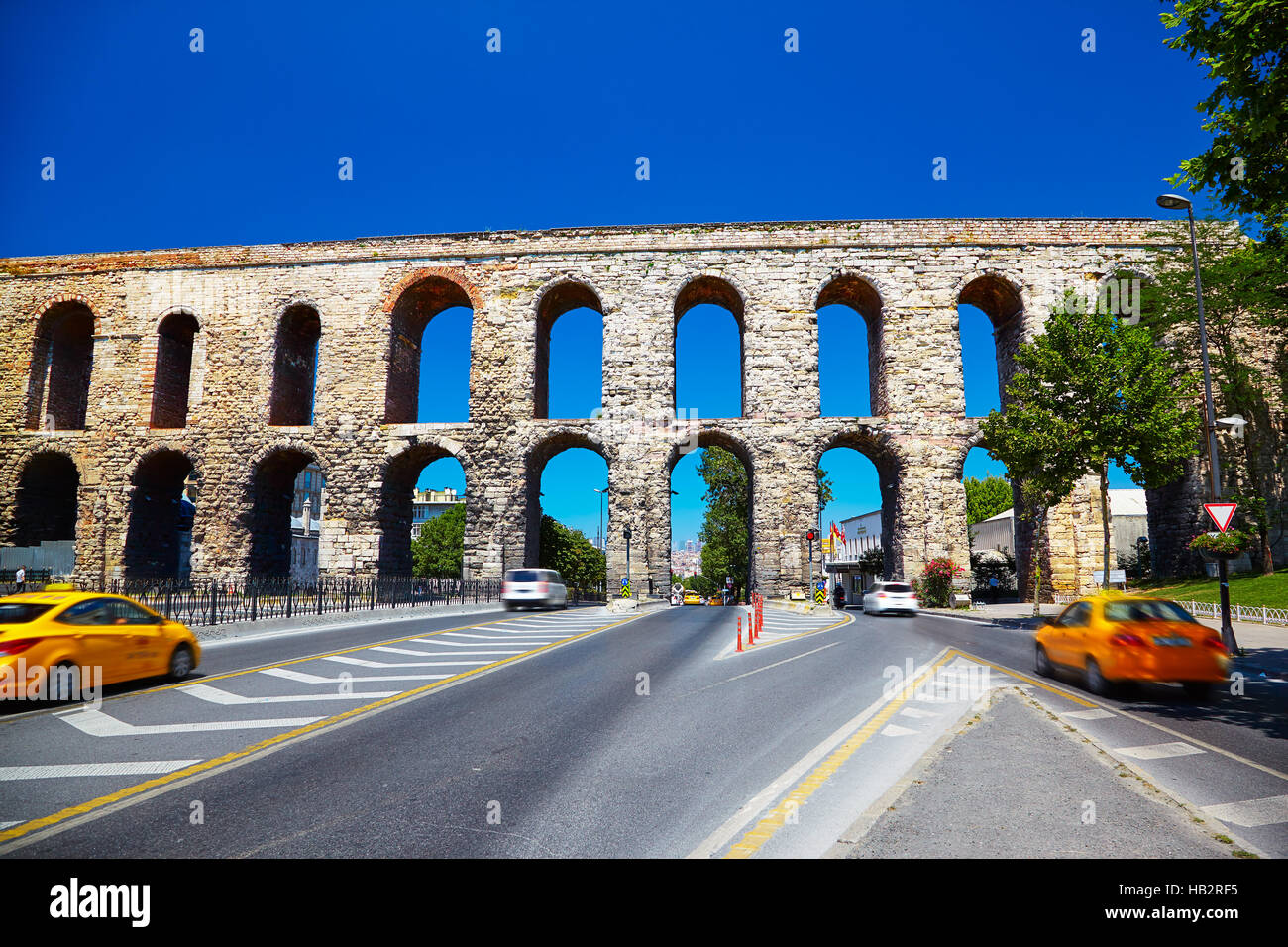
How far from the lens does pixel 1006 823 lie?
4.53 meters

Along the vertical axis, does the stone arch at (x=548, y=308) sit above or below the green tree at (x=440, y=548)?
above

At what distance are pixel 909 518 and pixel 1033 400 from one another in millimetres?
8567

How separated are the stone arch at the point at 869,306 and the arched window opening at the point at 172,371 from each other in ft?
104

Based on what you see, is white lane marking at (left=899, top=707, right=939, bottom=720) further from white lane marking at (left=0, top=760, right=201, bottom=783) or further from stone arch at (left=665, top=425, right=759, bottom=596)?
stone arch at (left=665, top=425, right=759, bottom=596)

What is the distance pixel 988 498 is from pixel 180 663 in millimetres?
81628

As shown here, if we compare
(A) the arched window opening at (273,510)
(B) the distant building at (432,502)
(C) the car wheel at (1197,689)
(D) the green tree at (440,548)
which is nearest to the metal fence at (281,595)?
(A) the arched window opening at (273,510)

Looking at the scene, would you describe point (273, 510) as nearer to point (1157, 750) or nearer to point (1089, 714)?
point (1089, 714)

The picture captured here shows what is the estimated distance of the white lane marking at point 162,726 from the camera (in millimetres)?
7156

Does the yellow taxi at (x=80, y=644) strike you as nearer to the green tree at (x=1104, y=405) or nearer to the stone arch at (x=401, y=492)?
the stone arch at (x=401, y=492)

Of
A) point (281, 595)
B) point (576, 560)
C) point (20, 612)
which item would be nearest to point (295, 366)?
point (281, 595)

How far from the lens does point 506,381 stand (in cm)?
3200
